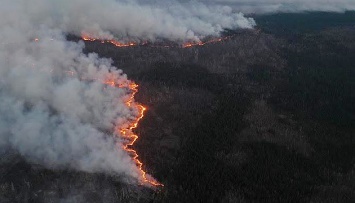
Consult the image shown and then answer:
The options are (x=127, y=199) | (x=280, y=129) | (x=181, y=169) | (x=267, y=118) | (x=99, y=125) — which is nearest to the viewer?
(x=127, y=199)

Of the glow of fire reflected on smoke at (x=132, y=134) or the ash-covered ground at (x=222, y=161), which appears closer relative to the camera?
the ash-covered ground at (x=222, y=161)

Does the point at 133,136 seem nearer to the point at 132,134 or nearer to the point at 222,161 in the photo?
the point at 132,134

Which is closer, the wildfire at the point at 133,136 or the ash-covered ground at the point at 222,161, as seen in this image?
the ash-covered ground at the point at 222,161

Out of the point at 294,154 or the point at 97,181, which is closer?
the point at 97,181

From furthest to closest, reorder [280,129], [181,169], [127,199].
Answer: [280,129], [181,169], [127,199]

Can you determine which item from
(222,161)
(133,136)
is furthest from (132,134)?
(222,161)

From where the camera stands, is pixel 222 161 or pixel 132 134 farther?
pixel 132 134

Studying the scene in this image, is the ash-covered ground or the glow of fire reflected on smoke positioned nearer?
the ash-covered ground

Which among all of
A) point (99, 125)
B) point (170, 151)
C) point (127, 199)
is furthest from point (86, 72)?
point (127, 199)

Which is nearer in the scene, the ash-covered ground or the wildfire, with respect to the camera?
the ash-covered ground

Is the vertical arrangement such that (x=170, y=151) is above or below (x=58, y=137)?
below

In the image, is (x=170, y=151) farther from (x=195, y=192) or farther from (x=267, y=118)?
(x=267, y=118)
